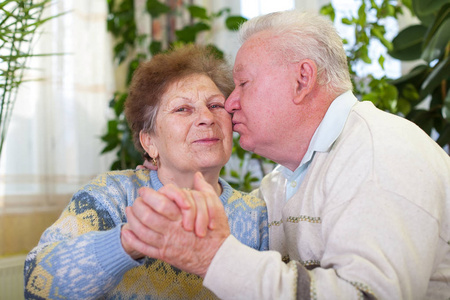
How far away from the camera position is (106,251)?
1082 millimetres

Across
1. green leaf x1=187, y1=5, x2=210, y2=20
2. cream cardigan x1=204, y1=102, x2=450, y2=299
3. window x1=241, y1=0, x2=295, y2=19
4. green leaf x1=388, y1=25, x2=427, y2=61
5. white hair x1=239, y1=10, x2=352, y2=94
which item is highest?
window x1=241, y1=0, x2=295, y2=19

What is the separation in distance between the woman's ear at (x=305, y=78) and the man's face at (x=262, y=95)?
0.06 ft

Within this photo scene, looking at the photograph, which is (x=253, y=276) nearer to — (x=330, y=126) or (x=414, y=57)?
(x=330, y=126)

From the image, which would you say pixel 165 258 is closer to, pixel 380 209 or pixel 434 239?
pixel 380 209

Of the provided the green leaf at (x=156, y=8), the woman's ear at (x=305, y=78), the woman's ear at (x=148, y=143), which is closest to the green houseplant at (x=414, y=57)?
the woman's ear at (x=305, y=78)

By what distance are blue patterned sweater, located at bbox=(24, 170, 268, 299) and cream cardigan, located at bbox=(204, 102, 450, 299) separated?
0.95ft

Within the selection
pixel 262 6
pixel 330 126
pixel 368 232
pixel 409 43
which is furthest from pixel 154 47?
pixel 368 232

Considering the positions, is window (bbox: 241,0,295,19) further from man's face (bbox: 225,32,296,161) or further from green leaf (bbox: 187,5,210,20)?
man's face (bbox: 225,32,296,161)

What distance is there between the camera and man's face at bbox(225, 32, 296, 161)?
4.62ft

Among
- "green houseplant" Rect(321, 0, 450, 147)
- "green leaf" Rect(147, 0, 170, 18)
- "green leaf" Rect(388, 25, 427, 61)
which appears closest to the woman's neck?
"green houseplant" Rect(321, 0, 450, 147)

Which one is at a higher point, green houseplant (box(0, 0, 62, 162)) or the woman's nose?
green houseplant (box(0, 0, 62, 162))

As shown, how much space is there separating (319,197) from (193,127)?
1.71 feet

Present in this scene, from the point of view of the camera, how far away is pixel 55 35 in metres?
2.90

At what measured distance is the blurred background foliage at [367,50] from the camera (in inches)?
79.0
